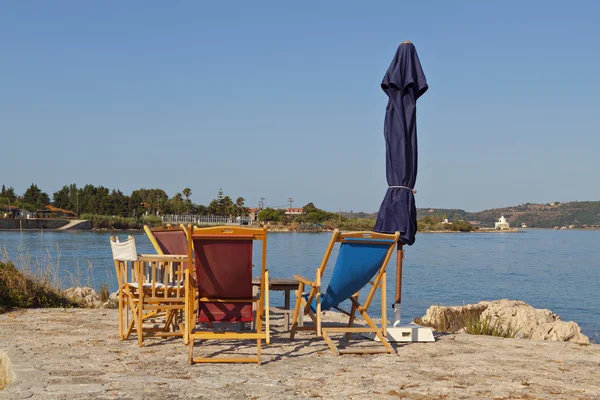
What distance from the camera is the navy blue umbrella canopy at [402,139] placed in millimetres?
5512

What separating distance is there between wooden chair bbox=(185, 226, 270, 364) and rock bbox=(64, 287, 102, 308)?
4188mm

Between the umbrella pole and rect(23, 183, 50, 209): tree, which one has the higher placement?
rect(23, 183, 50, 209): tree

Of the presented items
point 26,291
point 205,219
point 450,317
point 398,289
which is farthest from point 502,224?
point 398,289

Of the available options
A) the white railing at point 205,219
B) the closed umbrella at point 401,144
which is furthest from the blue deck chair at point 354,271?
the white railing at point 205,219

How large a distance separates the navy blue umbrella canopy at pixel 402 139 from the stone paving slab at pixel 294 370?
1.09m

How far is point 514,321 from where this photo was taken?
870 cm

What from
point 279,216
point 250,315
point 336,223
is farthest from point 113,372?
point 279,216

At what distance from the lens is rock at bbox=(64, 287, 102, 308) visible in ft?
27.5

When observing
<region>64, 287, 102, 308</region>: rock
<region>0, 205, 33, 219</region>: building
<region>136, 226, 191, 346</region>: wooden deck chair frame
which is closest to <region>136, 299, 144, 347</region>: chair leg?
<region>136, 226, 191, 346</region>: wooden deck chair frame

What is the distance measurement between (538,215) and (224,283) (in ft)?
477

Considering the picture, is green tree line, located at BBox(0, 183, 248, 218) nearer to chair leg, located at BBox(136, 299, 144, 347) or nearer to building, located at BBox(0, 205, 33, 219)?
building, located at BBox(0, 205, 33, 219)

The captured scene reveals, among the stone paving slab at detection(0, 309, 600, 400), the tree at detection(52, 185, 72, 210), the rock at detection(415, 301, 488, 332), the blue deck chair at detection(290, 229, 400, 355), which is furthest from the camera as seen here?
the tree at detection(52, 185, 72, 210)

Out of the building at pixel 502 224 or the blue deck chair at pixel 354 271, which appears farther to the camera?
the building at pixel 502 224

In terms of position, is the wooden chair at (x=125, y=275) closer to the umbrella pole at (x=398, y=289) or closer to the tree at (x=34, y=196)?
the umbrella pole at (x=398, y=289)
